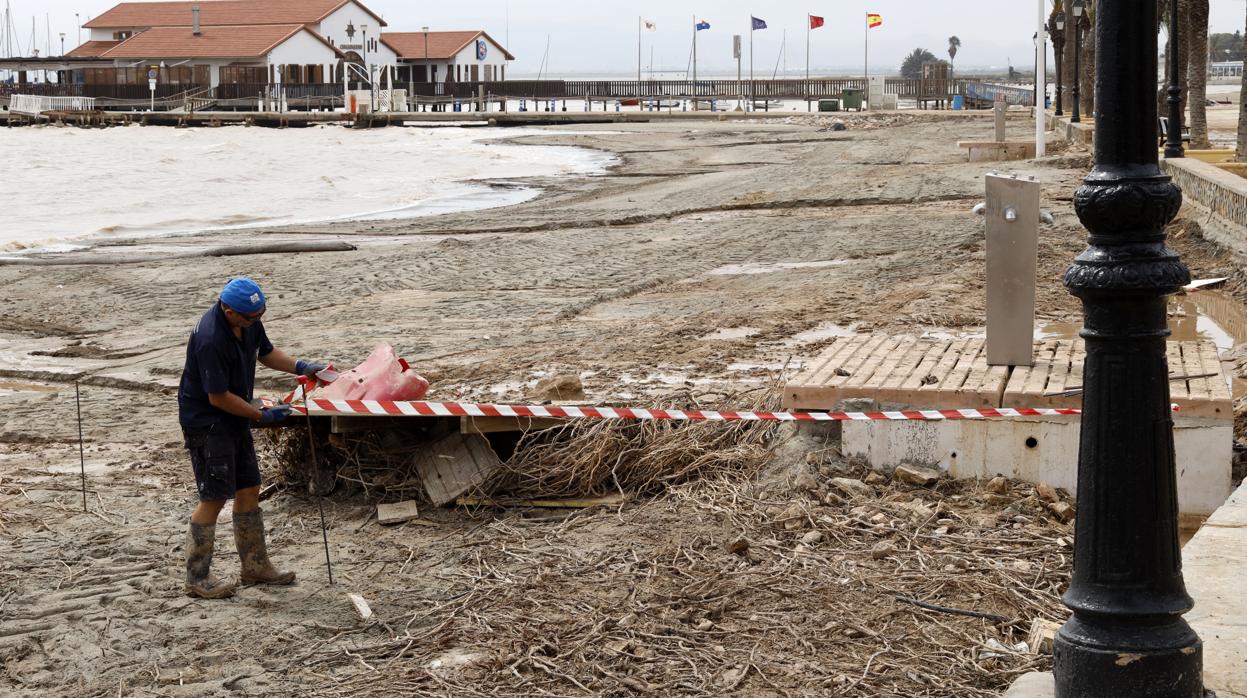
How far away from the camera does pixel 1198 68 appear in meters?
28.9

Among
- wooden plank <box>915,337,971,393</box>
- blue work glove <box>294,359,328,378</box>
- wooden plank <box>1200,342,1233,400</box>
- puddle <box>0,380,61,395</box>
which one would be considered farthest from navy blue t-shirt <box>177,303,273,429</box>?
puddle <box>0,380,61,395</box>

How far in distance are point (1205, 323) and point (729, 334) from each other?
4.23 metres

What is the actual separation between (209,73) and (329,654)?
296 ft

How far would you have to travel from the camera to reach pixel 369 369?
25.9 feet

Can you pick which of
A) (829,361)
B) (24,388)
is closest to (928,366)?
(829,361)

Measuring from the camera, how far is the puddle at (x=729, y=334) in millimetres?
12020

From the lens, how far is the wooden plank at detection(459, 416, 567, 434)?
753 cm

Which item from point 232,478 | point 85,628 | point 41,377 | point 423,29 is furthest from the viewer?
point 423,29

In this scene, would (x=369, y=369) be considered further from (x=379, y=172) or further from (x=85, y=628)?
(x=379, y=172)

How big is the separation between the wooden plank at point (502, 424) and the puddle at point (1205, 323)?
4.83 metres

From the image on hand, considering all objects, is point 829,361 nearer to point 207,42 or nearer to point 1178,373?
point 1178,373

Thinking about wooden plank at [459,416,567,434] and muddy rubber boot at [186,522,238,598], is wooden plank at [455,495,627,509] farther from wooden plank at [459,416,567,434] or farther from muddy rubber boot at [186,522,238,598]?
muddy rubber boot at [186,522,238,598]

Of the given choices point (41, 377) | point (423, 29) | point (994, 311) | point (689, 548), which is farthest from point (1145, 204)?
point (423, 29)

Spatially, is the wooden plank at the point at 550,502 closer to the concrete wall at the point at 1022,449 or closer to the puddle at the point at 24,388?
the concrete wall at the point at 1022,449
